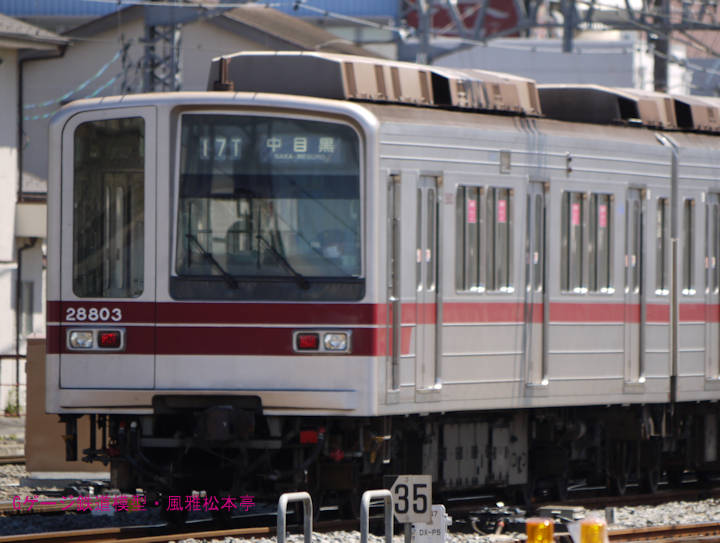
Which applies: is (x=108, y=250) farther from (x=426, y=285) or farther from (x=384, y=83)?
(x=384, y=83)

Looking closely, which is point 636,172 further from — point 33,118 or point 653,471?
point 33,118

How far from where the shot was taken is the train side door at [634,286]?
1371cm

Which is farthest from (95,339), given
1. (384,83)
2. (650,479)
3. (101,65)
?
(101,65)

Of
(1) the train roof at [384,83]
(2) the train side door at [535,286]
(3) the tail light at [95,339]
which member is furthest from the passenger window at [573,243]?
(3) the tail light at [95,339]

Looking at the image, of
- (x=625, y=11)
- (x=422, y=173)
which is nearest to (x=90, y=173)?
(x=422, y=173)

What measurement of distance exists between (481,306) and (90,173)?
3.08m

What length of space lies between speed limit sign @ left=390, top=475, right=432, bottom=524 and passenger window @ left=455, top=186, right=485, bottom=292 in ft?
11.0

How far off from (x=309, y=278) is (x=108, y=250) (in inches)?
57.5

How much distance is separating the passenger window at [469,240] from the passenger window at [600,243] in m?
1.42

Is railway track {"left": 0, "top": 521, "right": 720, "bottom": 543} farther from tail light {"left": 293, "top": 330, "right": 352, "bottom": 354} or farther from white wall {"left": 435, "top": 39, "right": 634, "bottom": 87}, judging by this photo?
white wall {"left": 435, "top": 39, "right": 634, "bottom": 87}

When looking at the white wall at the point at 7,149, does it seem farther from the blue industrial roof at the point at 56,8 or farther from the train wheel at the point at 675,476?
the blue industrial roof at the point at 56,8

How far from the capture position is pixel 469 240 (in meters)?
12.2

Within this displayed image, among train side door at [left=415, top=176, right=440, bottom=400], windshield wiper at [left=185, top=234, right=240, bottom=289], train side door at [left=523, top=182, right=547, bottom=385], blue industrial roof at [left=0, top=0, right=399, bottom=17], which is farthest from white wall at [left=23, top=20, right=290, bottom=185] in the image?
windshield wiper at [left=185, top=234, right=240, bottom=289]

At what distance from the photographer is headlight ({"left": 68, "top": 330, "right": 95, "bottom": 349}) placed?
11.3 m
